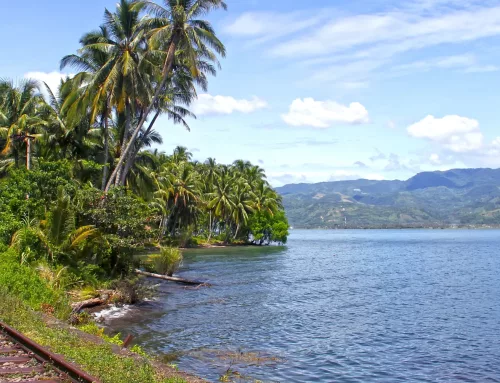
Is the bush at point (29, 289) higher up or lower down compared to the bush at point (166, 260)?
higher up

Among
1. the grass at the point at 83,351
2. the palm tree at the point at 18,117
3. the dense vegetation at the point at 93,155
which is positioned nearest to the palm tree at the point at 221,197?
the dense vegetation at the point at 93,155

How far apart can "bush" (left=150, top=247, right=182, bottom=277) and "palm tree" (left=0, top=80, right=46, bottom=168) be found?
13.3 m

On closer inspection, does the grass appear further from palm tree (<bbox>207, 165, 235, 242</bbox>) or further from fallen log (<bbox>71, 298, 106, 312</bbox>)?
palm tree (<bbox>207, 165, 235, 242</bbox>)

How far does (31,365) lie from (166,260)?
2310 cm

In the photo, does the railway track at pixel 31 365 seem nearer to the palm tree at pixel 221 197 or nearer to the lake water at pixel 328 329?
the lake water at pixel 328 329

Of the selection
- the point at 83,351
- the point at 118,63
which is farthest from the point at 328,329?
the point at 118,63

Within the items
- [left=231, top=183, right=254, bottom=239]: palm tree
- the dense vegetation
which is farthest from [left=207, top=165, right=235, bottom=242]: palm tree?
the dense vegetation

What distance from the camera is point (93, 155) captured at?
40.8 metres

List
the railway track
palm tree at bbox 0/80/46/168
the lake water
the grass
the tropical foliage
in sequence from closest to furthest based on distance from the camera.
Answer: the railway track < the grass < the lake water < the tropical foliage < palm tree at bbox 0/80/46/168

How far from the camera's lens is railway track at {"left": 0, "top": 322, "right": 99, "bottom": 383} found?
26.5 feet

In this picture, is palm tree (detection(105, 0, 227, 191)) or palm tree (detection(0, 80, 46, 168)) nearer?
palm tree (detection(105, 0, 227, 191))

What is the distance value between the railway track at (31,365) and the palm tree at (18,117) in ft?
94.6

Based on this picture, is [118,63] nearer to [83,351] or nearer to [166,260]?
[166,260]

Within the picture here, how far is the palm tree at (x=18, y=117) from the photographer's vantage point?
36.7 m
